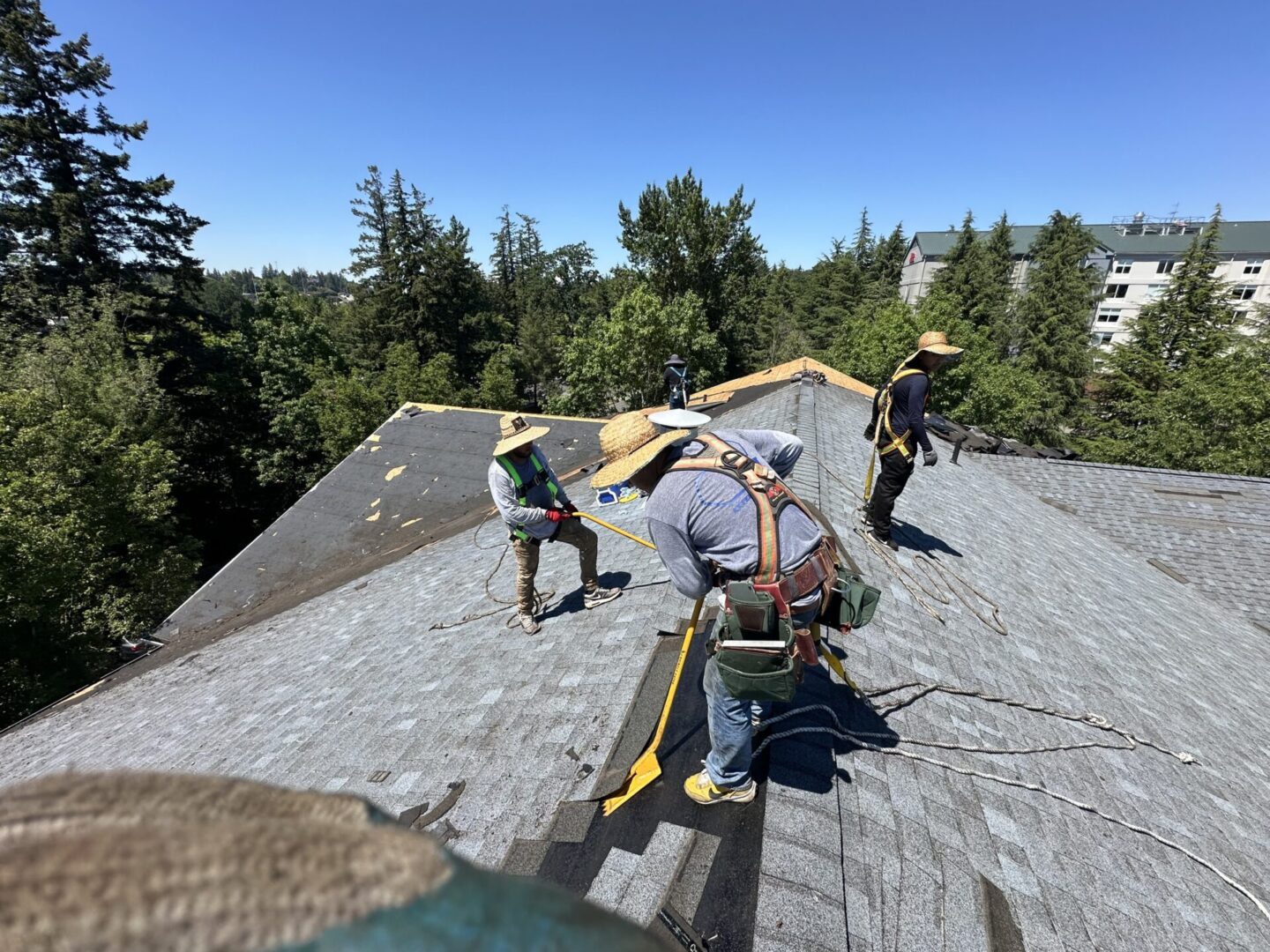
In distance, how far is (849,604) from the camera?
2.90 meters

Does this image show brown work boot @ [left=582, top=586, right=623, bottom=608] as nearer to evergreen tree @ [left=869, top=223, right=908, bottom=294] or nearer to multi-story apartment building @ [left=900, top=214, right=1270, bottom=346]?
multi-story apartment building @ [left=900, top=214, right=1270, bottom=346]

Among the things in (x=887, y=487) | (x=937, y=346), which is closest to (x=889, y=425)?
(x=887, y=487)

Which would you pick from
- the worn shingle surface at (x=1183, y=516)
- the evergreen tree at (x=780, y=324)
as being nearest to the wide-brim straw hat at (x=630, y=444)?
the worn shingle surface at (x=1183, y=516)

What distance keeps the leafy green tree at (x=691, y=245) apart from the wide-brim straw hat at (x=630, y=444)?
3110 cm

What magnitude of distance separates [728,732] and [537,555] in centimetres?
279

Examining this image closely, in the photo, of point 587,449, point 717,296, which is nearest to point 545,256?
point 717,296

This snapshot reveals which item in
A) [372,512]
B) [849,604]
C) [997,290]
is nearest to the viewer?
[849,604]

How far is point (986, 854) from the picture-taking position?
2.66m

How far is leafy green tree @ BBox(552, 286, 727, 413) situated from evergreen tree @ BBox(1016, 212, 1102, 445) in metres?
19.2

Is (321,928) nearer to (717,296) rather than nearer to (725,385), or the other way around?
(725,385)

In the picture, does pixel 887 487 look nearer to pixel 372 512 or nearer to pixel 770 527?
pixel 770 527

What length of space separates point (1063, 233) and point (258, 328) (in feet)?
165

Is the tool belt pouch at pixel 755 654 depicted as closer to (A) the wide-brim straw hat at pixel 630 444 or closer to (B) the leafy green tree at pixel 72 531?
(A) the wide-brim straw hat at pixel 630 444

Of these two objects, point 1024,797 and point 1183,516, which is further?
point 1183,516
